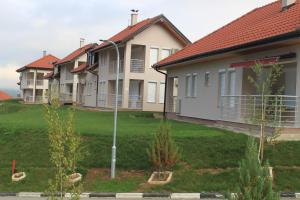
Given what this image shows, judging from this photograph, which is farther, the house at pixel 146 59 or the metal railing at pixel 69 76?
the metal railing at pixel 69 76

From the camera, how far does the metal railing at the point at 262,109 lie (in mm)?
15516

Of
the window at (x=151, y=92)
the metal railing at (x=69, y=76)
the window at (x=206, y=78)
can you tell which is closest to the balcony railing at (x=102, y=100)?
the window at (x=151, y=92)

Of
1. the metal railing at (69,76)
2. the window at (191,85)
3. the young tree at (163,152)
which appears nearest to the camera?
the young tree at (163,152)

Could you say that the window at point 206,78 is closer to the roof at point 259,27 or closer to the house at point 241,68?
the house at point 241,68

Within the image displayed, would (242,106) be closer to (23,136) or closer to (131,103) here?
(23,136)

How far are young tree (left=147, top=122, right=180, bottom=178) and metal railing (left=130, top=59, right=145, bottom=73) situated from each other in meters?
25.5

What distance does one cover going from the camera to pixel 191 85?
27.5m

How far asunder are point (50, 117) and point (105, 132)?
47.4 ft

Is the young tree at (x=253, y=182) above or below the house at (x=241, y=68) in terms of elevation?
below

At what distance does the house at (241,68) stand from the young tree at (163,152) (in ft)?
10.2

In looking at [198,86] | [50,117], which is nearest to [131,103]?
[198,86]

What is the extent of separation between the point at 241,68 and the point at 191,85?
21.9 ft

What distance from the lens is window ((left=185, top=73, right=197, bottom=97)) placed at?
26775mm

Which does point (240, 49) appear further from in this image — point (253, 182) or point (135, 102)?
point (135, 102)
